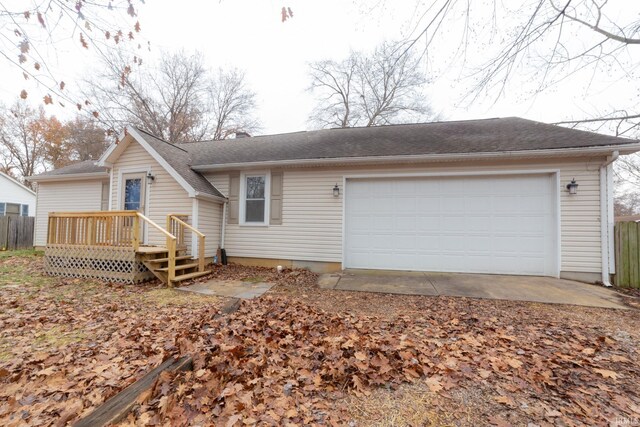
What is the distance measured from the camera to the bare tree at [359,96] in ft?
59.6

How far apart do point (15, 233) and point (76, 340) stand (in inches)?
544

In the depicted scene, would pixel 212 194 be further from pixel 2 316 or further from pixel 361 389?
pixel 361 389

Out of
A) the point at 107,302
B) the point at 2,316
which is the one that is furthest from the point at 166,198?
the point at 2,316

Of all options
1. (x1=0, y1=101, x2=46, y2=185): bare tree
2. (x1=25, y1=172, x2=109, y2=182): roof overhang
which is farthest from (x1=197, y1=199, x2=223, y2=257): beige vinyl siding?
(x1=0, y1=101, x2=46, y2=185): bare tree

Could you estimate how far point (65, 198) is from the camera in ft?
35.5

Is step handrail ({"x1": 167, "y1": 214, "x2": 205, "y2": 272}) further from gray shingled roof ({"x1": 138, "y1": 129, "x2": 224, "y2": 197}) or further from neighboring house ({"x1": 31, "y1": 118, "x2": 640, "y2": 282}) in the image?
gray shingled roof ({"x1": 138, "y1": 129, "x2": 224, "y2": 197})

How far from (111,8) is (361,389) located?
4856 mm

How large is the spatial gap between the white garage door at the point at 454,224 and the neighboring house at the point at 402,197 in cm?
3

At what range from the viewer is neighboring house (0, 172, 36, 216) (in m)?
16.8

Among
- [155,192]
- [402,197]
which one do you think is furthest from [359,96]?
[155,192]

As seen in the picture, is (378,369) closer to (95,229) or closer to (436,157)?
(436,157)

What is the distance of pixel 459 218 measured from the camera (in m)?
7.24

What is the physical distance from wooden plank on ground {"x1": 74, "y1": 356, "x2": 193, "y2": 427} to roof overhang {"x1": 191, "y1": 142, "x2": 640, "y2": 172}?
6.16 m

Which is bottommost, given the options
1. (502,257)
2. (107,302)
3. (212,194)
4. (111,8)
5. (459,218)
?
(107,302)
